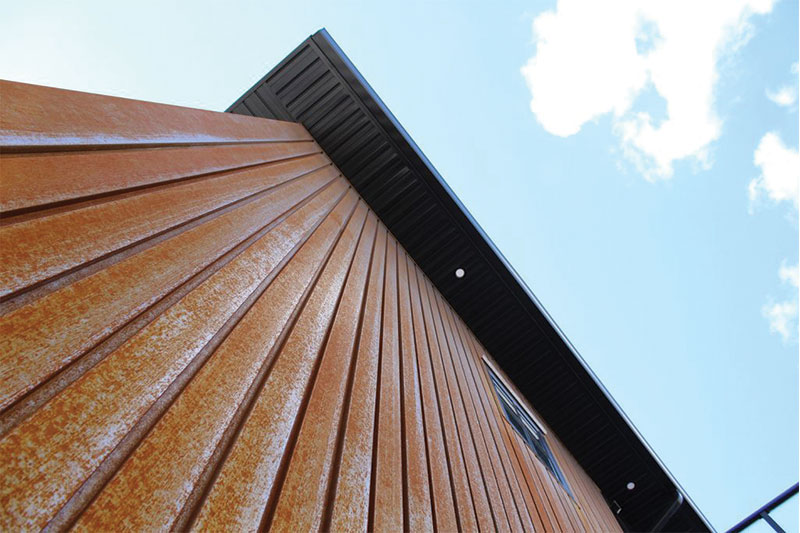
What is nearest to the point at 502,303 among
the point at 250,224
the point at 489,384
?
the point at 489,384

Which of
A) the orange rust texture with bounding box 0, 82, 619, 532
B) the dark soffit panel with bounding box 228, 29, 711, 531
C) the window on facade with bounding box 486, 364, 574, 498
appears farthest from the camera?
the dark soffit panel with bounding box 228, 29, 711, 531

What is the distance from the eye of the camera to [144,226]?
155cm

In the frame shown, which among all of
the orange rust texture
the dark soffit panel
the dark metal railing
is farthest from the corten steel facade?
the dark metal railing

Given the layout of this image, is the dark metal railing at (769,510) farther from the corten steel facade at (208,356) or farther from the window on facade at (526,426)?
the corten steel facade at (208,356)

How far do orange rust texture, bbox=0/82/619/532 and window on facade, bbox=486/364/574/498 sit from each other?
1422 mm

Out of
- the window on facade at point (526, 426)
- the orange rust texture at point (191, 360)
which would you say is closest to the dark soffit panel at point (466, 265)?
the window on facade at point (526, 426)

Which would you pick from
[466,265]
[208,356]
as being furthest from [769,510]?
[208,356]

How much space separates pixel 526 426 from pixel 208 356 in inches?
→ 164

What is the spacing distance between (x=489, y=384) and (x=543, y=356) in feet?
5.76

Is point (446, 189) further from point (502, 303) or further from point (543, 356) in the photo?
point (543, 356)

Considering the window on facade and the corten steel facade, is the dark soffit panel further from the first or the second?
the corten steel facade

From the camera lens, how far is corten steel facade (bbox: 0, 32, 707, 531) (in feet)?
2.99

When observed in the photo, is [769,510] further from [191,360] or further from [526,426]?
[191,360]

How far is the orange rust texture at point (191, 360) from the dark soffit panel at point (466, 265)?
1972 mm
